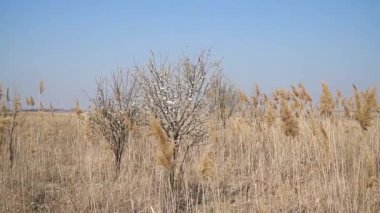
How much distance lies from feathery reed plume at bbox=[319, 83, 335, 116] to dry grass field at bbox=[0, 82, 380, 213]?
0.04 metres

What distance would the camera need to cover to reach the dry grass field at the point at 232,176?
5.12 meters

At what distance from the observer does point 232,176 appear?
7.54 m

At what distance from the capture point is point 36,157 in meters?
8.57

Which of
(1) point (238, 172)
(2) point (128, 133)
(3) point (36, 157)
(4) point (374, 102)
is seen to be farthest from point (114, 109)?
(4) point (374, 102)

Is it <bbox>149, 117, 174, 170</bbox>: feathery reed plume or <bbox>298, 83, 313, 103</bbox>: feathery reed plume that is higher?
<bbox>298, 83, 313, 103</bbox>: feathery reed plume

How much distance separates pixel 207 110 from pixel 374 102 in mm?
2724

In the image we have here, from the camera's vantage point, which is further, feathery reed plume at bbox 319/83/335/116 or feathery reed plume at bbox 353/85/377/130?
feathery reed plume at bbox 319/83/335/116

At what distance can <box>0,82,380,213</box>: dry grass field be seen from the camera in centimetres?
512

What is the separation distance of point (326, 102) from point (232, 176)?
241cm

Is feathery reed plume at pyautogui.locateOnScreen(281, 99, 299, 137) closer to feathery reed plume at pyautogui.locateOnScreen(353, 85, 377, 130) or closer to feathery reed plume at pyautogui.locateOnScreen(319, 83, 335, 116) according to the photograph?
feathery reed plume at pyautogui.locateOnScreen(353, 85, 377, 130)

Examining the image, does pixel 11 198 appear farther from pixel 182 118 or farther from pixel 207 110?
pixel 207 110

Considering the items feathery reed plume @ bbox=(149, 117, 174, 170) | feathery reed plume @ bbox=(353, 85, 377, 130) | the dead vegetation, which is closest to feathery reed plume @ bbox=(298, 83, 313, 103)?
the dead vegetation

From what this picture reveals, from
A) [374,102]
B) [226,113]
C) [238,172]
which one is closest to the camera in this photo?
[374,102]

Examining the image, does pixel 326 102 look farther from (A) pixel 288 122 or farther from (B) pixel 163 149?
(B) pixel 163 149
